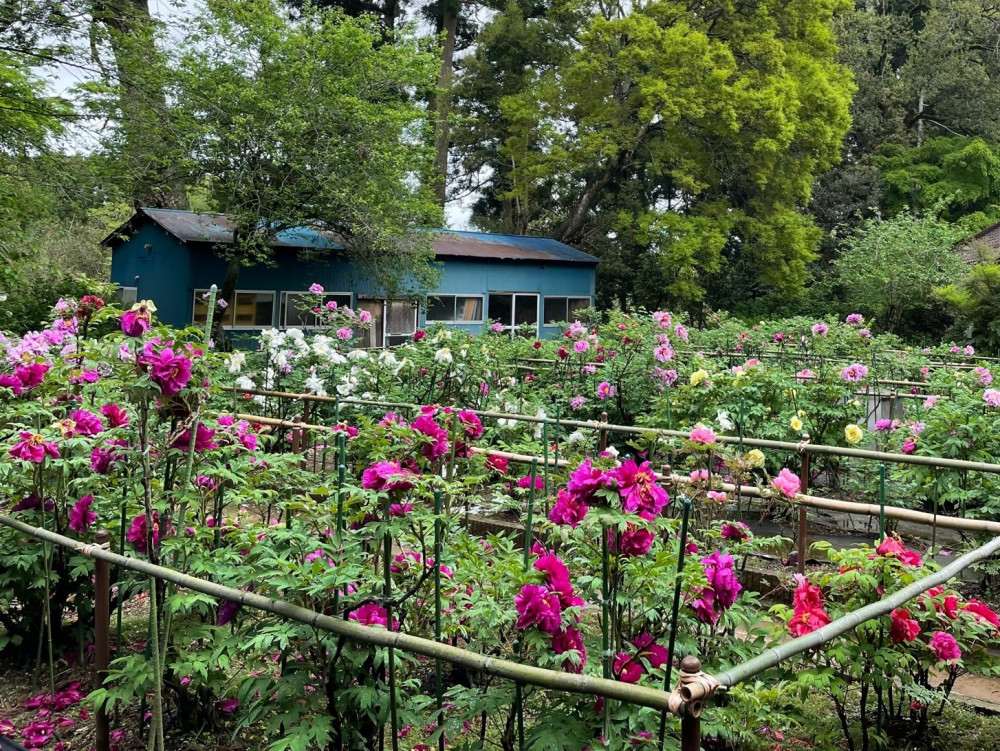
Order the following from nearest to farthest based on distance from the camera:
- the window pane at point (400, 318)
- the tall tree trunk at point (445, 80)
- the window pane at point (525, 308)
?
1. the window pane at point (400, 318)
2. the window pane at point (525, 308)
3. the tall tree trunk at point (445, 80)

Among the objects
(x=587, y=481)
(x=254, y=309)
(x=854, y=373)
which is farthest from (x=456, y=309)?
→ (x=587, y=481)

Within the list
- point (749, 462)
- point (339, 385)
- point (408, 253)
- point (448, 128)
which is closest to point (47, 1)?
point (339, 385)

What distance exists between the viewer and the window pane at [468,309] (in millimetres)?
20812

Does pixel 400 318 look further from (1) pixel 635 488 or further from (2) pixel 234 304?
(1) pixel 635 488

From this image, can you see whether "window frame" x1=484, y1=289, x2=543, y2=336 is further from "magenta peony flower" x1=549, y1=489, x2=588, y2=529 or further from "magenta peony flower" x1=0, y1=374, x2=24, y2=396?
"magenta peony flower" x1=549, y1=489, x2=588, y2=529

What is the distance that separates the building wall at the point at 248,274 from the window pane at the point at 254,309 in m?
0.13

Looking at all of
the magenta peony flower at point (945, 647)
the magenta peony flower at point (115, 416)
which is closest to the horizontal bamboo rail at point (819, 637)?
the magenta peony flower at point (945, 647)

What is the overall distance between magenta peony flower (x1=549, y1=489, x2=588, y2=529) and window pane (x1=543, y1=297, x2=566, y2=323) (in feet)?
67.2

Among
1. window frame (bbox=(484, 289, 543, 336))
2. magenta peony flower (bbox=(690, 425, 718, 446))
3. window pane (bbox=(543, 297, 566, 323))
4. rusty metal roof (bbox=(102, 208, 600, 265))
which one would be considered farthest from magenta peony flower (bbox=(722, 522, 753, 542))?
window pane (bbox=(543, 297, 566, 323))

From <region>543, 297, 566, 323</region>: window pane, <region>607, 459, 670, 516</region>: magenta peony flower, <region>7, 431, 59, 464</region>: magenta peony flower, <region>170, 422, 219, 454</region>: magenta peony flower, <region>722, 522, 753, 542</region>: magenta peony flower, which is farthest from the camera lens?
<region>543, 297, 566, 323</region>: window pane

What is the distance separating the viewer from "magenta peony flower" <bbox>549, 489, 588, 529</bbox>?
2.01 meters

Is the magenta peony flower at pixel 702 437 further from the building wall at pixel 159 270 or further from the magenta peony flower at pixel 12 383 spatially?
the building wall at pixel 159 270

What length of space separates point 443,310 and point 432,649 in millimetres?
18941

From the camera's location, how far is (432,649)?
1.74 meters
